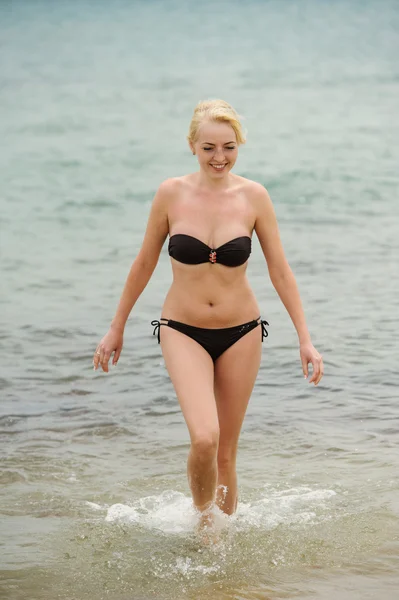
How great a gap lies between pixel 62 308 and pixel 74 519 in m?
5.97

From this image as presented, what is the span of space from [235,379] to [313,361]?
1.31 feet

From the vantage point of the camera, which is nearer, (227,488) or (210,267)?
(210,267)

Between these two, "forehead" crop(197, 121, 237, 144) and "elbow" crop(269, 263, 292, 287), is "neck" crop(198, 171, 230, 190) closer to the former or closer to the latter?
"forehead" crop(197, 121, 237, 144)

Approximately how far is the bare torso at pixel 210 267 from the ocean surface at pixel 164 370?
123 cm

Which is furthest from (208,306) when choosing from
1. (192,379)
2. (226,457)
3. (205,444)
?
(226,457)

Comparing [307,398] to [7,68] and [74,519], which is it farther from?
[7,68]

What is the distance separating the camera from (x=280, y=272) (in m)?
5.78

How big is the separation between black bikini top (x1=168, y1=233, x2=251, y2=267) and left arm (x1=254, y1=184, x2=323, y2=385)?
0.62 feet

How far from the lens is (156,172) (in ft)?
71.5

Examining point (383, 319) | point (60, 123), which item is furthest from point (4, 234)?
point (60, 123)

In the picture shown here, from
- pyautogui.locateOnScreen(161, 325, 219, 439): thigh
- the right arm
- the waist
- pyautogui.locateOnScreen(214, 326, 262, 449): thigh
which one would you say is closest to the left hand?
pyautogui.locateOnScreen(214, 326, 262, 449): thigh

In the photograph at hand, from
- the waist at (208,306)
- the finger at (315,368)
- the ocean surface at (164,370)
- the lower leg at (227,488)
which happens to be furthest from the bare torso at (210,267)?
the ocean surface at (164,370)

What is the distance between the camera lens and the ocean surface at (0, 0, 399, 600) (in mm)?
5848

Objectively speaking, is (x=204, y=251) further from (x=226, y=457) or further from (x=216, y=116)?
(x=226, y=457)
